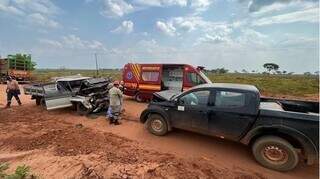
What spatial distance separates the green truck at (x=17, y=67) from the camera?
27.8m

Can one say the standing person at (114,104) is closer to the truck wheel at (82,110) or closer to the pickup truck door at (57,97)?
the truck wheel at (82,110)

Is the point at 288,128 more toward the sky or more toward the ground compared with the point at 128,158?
more toward the sky

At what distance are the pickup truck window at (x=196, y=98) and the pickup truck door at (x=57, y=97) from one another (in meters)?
5.87

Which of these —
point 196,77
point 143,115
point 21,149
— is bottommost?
point 21,149

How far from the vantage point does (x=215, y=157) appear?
647 cm

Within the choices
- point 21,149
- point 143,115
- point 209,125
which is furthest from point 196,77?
point 21,149

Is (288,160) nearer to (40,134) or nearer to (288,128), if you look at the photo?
(288,128)

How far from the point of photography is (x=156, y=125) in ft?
26.2

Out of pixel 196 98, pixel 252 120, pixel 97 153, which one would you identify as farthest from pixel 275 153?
pixel 97 153

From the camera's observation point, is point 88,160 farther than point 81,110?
No

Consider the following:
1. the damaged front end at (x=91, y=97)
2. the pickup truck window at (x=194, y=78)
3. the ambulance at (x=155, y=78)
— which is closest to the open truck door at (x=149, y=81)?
the ambulance at (x=155, y=78)

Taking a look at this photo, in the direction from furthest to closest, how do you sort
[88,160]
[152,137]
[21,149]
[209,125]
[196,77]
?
1. [196,77]
2. [152,137]
3. [21,149]
4. [209,125]
5. [88,160]

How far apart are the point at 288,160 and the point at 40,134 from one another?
7107mm

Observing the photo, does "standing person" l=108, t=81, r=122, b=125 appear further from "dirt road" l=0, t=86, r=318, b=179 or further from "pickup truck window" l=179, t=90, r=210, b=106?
"pickup truck window" l=179, t=90, r=210, b=106
